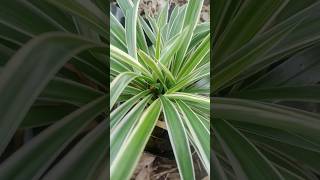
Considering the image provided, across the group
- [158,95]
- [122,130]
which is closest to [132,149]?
[122,130]

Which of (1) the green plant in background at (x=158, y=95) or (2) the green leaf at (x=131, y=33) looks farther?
(2) the green leaf at (x=131, y=33)

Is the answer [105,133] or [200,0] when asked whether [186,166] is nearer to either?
[105,133]

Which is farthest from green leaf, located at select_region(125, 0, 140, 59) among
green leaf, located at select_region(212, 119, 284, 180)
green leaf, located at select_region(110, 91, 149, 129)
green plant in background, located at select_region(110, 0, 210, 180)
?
green leaf, located at select_region(212, 119, 284, 180)

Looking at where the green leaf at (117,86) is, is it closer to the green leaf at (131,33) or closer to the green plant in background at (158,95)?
the green plant in background at (158,95)

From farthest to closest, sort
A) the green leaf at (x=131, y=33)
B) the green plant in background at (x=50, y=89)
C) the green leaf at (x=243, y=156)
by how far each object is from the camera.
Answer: the green leaf at (x=131, y=33) < the green leaf at (x=243, y=156) < the green plant in background at (x=50, y=89)

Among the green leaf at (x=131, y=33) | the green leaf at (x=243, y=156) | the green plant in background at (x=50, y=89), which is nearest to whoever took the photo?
the green plant in background at (x=50, y=89)

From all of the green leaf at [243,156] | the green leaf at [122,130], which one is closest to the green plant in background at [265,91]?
the green leaf at [243,156]

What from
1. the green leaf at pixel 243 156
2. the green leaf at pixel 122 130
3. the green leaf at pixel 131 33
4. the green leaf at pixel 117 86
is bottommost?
the green leaf at pixel 243 156

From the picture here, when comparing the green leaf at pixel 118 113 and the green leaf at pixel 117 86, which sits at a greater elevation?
the green leaf at pixel 117 86
